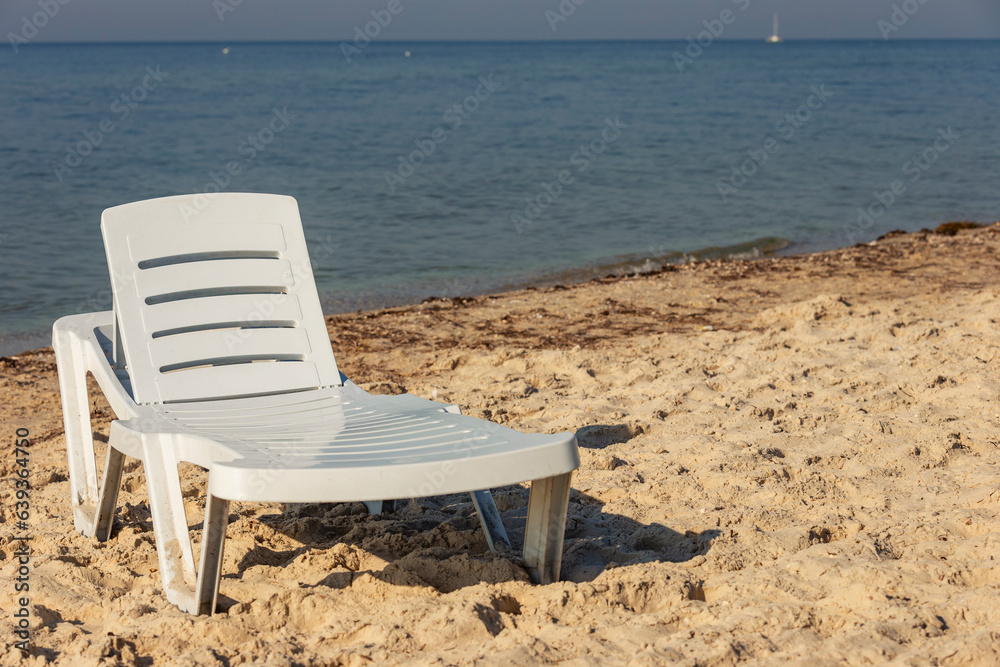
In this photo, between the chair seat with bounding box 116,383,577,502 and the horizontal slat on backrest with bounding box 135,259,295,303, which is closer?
the chair seat with bounding box 116,383,577,502

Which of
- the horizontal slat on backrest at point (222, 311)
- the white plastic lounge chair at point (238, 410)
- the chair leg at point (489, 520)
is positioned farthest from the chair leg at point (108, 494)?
the chair leg at point (489, 520)

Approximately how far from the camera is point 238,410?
10.3 ft

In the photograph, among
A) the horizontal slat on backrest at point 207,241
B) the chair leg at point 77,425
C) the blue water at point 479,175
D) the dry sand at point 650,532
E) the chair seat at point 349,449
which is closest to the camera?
the chair seat at point 349,449

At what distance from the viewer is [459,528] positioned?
3.14 m

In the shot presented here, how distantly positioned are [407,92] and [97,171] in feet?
70.9

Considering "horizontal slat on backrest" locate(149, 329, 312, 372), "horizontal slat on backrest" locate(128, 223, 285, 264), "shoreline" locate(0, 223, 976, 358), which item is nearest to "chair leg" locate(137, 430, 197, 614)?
"horizontal slat on backrest" locate(149, 329, 312, 372)

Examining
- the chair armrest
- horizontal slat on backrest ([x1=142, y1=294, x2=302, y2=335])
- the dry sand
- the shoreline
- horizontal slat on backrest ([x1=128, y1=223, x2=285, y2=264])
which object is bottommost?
the shoreline

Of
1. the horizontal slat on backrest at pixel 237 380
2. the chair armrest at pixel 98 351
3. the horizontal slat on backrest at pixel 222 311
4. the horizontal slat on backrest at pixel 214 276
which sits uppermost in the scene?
the horizontal slat on backrest at pixel 214 276

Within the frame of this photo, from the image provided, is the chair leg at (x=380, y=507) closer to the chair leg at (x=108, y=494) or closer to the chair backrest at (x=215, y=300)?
the chair backrest at (x=215, y=300)

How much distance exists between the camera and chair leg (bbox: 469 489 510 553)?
2.85 meters

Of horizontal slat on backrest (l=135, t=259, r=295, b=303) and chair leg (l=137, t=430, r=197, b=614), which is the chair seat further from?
horizontal slat on backrest (l=135, t=259, r=295, b=303)

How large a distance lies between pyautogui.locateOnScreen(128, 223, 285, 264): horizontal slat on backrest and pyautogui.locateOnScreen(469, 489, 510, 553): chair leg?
1502mm

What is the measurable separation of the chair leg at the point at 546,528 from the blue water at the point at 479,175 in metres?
6.12

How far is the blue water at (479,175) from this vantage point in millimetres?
10188
